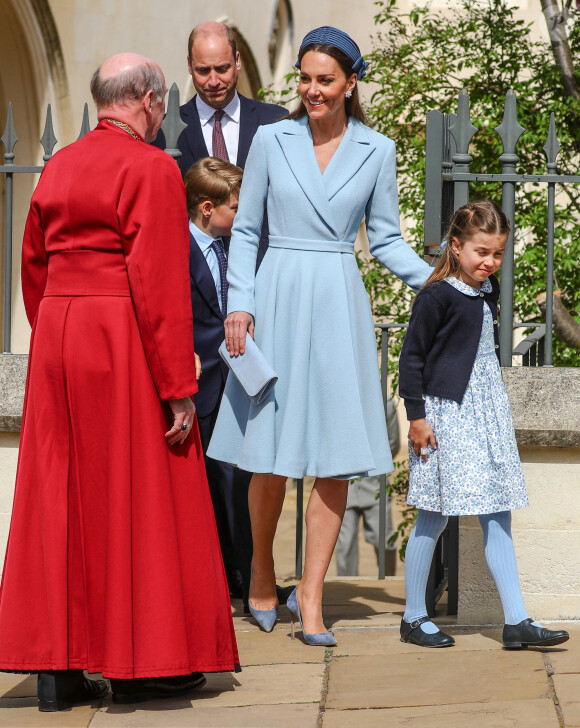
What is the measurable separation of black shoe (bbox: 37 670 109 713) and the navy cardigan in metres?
1.33

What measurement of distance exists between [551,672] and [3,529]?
7.18ft

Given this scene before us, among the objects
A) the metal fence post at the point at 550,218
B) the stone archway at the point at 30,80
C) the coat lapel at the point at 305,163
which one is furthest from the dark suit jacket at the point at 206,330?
the stone archway at the point at 30,80

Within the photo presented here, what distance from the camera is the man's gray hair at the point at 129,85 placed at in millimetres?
3533

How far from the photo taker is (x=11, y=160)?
4.85 meters

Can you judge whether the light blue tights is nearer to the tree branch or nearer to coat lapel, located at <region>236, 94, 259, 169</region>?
coat lapel, located at <region>236, 94, 259, 169</region>

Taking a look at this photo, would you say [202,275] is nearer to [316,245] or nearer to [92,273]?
[316,245]

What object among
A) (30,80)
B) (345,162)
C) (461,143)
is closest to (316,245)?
(345,162)

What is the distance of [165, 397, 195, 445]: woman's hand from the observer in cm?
354

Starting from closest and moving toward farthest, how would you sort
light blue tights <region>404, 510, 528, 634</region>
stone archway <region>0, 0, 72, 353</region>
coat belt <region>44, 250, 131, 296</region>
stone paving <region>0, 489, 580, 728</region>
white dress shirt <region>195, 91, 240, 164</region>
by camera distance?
stone paving <region>0, 489, 580, 728</region> → coat belt <region>44, 250, 131, 296</region> → light blue tights <region>404, 510, 528, 634</region> → white dress shirt <region>195, 91, 240, 164</region> → stone archway <region>0, 0, 72, 353</region>

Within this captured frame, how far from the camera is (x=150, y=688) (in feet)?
11.8

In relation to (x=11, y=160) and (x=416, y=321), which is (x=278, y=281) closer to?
(x=416, y=321)

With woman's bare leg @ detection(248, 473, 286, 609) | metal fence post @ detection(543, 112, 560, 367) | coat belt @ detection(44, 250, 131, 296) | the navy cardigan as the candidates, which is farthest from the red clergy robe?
metal fence post @ detection(543, 112, 560, 367)

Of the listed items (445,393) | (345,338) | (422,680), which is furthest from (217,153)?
(422,680)

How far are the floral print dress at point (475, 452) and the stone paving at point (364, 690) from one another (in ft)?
1.60
